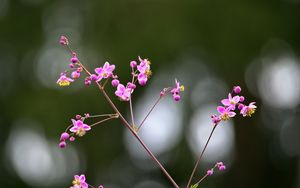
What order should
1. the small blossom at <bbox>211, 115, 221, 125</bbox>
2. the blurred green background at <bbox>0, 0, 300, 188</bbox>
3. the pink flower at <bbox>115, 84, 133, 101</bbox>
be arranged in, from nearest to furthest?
the pink flower at <bbox>115, 84, 133, 101</bbox>
the small blossom at <bbox>211, 115, 221, 125</bbox>
the blurred green background at <bbox>0, 0, 300, 188</bbox>

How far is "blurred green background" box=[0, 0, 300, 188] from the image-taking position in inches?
399

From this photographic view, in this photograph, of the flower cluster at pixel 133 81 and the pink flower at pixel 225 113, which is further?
the pink flower at pixel 225 113

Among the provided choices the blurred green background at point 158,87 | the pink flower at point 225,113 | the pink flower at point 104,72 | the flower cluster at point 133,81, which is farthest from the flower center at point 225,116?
the blurred green background at point 158,87

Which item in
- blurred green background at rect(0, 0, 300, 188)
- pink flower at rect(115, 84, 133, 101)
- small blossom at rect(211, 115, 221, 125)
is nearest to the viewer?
pink flower at rect(115, 84, 133, 101)

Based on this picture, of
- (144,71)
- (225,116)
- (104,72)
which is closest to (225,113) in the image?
(225,116)

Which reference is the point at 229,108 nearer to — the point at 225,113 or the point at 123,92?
the point at 225,113

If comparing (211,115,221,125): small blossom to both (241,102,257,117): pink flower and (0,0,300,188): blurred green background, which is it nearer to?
(241,102,257,117): pink flower

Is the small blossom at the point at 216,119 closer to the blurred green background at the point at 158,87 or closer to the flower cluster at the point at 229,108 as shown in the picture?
the flower cluster at the point at 229,108

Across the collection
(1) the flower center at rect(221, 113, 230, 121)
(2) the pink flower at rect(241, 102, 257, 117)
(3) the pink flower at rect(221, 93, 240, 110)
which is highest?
(3) the pink flower at rect(221, 93, 240, 110)

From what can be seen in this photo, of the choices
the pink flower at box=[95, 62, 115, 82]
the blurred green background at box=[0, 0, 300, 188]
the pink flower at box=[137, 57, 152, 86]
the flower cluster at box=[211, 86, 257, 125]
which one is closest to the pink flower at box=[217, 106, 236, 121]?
the flower cluster at box=[211, 86, 257, 125]

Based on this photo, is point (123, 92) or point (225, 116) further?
point (225, 116)

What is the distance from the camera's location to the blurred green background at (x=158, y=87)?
1014cm

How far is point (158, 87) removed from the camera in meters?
10.6

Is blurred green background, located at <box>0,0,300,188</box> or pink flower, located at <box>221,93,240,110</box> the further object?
blurred green background, located at <box>0,0,300,188</box>
